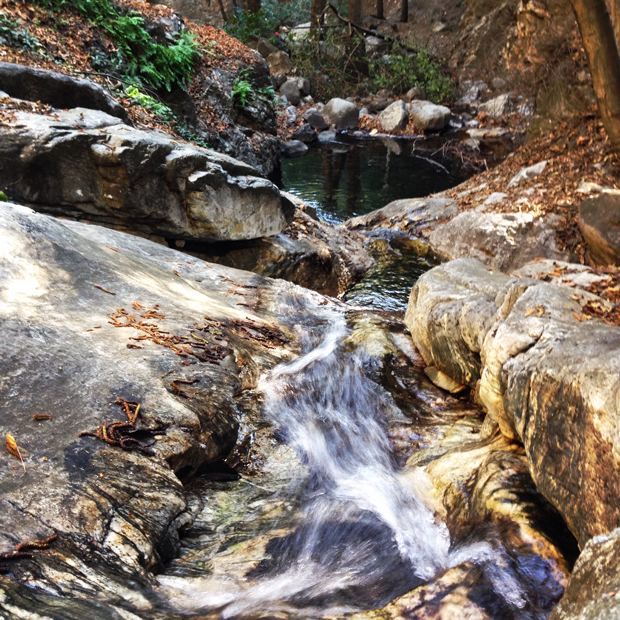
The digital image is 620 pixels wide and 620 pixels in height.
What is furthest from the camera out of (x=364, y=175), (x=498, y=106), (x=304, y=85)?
(x=304, y=85)

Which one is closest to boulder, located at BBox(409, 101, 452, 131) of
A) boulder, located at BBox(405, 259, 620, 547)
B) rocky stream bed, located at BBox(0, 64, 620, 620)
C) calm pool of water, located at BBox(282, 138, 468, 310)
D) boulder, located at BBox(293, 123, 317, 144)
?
calm pool of water, located at BBox(282, 138, 468, 310)

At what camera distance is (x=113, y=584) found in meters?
2.06

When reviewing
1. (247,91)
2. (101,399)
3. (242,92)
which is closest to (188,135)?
(242,92)

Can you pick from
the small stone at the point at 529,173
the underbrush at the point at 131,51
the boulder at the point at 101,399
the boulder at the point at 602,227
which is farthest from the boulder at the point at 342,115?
the boulder at the point at 101,399

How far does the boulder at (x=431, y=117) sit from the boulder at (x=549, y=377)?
18.0 m

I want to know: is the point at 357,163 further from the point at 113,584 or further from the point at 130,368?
the point at 113,584

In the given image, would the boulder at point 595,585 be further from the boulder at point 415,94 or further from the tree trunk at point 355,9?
the tree trunk at point 355,9

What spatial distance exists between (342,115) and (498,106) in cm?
717

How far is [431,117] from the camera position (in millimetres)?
20703

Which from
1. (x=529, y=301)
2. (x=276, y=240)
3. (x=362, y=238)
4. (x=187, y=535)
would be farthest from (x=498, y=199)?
(x=187, y=535)

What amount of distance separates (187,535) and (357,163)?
53.7 feet

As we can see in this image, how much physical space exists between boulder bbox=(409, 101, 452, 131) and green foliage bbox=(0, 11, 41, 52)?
1604 cm

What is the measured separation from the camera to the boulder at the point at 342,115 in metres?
23.2

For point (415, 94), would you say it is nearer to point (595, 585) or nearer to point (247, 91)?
point (247, 91)
